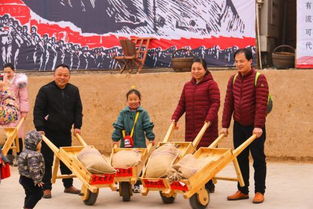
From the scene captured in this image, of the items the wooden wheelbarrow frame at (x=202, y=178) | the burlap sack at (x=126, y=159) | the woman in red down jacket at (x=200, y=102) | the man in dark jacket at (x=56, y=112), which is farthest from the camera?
the man in dark jacket at (x=56, y=112)

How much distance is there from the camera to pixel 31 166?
673 centimetres

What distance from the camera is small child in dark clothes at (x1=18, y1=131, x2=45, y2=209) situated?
22.1ft

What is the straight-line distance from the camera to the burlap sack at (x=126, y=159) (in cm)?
780

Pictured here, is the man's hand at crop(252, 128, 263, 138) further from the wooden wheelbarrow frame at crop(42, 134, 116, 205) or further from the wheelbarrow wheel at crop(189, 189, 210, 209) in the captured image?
the wooden wheelbarrow frame at crop(42, 134, 116, 205)

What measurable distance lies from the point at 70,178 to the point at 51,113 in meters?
0.80

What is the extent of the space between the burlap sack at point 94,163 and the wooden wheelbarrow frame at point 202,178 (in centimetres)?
64

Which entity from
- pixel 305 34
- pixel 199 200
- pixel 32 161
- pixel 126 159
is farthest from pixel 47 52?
pixel 32 161

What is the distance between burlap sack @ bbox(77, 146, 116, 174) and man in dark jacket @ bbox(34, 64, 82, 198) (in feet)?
2.55

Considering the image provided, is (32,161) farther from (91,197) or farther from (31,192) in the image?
(91,197)

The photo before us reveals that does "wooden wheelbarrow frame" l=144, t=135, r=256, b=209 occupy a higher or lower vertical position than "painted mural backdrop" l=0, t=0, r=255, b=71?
lower

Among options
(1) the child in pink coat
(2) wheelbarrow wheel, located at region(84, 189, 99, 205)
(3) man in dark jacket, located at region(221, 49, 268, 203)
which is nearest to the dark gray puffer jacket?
(2) wheelbarrow wheel, located at region(84, 189, 99, 205)

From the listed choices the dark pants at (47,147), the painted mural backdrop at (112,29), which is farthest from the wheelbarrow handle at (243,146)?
the painted mural backdrop at (112,29)

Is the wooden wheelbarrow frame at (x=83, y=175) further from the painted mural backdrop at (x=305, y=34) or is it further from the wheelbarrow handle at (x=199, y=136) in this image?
the painted mural backdrop at (x=305, y=34)

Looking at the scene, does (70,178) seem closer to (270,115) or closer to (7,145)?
(7,145)
